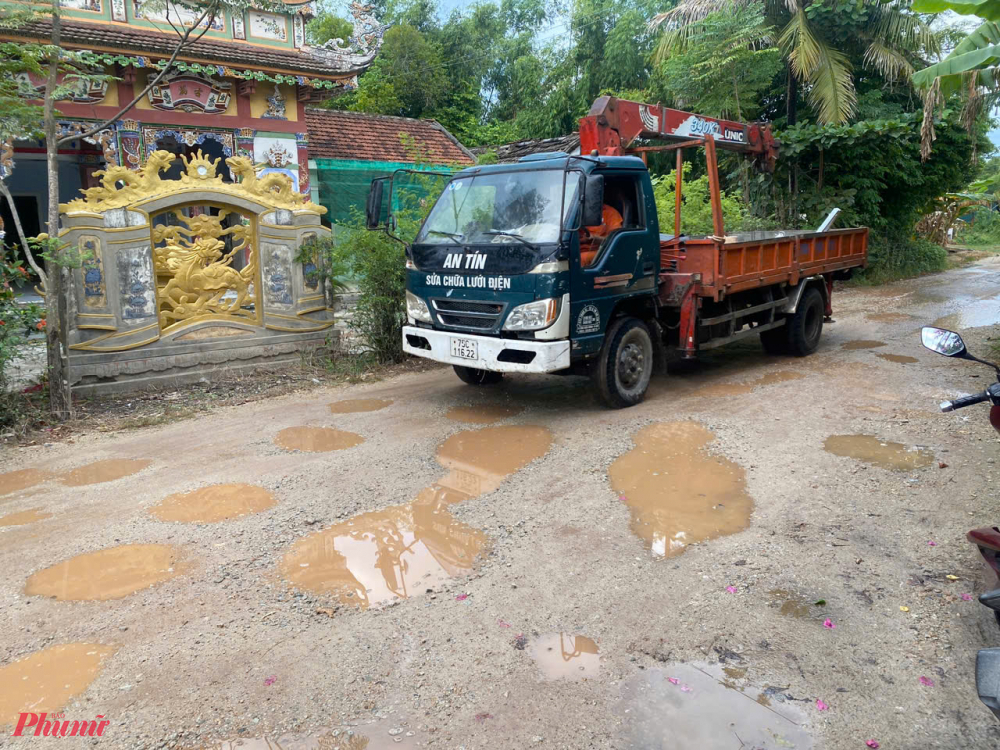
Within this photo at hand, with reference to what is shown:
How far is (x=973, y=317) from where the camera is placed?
1148 cm

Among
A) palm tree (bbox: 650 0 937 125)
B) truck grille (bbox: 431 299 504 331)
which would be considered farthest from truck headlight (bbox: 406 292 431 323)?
palm tree (bbox: 650 0 937 125)

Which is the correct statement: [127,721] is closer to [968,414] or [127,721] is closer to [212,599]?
[212,599]

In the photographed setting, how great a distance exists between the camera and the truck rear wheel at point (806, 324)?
29.5ft

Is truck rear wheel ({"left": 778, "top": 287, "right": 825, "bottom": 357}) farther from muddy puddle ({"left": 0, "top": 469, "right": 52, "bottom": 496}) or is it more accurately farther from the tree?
muddy puddle ({"left": 0, "top": 469, "right": 52, "bottom": 496})

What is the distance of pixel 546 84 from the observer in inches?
934

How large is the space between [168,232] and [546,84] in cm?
1819

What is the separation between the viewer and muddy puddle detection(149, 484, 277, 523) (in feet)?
15.5

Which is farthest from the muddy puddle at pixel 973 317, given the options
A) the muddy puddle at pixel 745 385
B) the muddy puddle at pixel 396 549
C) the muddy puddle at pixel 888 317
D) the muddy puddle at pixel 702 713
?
the muddy puddle at pixel 702 713

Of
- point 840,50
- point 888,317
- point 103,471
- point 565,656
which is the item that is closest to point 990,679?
point 565,656

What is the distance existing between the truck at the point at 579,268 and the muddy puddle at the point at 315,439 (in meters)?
1.06

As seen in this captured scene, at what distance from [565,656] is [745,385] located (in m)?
5.17

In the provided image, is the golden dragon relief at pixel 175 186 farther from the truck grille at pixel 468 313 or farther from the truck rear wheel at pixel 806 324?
the truck rear wheel at pixel 806 324

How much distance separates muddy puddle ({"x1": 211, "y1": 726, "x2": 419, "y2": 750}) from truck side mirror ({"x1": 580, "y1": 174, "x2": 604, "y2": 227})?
4.21m

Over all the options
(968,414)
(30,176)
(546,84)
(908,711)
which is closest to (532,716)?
(908,711)
